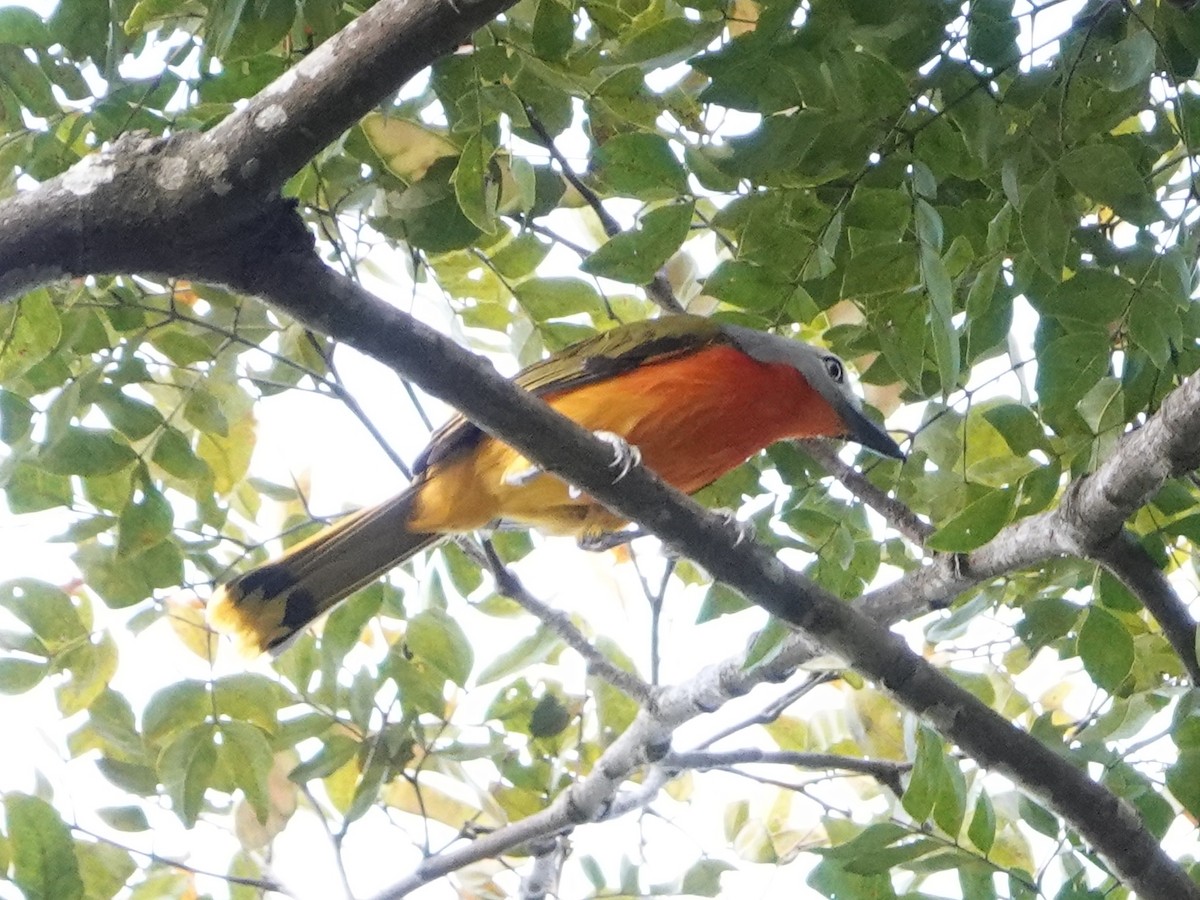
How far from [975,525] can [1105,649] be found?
446mm

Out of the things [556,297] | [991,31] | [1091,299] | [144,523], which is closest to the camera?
[991,31]

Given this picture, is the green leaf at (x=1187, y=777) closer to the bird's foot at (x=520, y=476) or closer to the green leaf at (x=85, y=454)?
the bird's foot at (x=520, y=476)

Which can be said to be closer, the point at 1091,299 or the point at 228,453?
the point at 1091,299

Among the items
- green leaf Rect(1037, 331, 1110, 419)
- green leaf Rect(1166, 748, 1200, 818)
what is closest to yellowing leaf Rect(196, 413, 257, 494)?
green leaf Rect(1037, 331, 1110, 419)

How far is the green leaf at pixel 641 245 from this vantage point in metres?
2.03

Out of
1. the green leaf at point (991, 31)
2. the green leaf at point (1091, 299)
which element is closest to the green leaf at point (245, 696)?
the green leaf at point (1091, 299)

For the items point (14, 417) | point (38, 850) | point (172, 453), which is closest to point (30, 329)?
point (14, 417)

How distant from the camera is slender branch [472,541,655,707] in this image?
2803 millimetres

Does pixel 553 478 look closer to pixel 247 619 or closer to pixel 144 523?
pixel 247 619

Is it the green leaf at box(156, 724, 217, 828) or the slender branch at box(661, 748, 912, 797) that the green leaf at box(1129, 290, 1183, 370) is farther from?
the green leaf at box(156, 724, 217, 828)

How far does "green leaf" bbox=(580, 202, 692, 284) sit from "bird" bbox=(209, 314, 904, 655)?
0.95 metres

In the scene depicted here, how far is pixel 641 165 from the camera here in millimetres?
1998

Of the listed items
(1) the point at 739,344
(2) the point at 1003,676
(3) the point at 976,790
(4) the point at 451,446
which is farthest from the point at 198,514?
(2) the point at 1003,676

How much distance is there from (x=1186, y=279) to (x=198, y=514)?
2.10m
